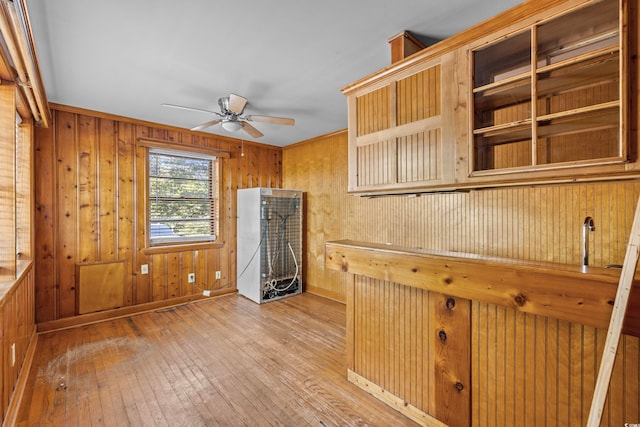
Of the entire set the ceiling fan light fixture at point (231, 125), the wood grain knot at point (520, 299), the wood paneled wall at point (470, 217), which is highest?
the ceiling fan light fixture at point (231, 125)

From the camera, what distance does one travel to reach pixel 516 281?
142 cm

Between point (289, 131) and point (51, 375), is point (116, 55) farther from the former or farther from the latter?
point (51, 375)

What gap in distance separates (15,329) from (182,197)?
243cm

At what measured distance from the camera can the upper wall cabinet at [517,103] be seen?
4.05 ft

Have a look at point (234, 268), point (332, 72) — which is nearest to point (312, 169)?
point (234, 268)

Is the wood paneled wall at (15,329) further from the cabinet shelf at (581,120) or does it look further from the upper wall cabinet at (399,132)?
the cabinet shelf at (581,120)

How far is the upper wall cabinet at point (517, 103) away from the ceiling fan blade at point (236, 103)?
1.22 metres

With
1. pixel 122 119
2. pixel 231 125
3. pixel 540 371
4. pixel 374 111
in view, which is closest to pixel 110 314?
pixel 122 119

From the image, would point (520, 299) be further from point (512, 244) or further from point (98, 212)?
point (98, 212)

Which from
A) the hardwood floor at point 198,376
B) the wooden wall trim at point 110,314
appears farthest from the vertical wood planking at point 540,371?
the wooden wall trim at point 110,314

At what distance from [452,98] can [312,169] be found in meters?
3.30

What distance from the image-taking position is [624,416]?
123 centimetres

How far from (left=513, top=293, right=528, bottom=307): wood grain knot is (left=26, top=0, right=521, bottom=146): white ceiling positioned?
164 centimetres

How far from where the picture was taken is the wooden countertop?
119 centimetres
